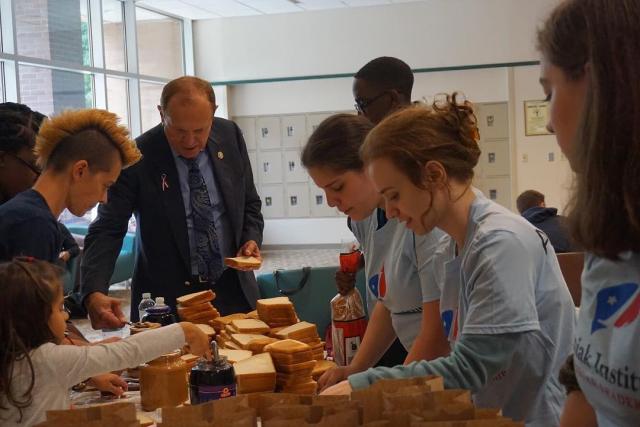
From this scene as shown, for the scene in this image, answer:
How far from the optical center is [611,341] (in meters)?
1.01

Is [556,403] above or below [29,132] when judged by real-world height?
below

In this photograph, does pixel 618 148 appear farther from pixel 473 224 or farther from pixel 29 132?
pixel 29 132

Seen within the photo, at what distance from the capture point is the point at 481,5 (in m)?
10.4

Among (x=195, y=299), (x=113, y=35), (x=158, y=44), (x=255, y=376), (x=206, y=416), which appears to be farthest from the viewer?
(x=158, y=44)

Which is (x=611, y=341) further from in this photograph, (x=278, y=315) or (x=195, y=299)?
(x=195, y=299)

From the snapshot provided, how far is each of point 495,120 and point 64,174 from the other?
29.6 ft

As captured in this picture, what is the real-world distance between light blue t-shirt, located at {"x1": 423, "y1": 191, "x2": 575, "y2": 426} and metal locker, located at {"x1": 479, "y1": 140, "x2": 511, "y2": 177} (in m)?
9.29

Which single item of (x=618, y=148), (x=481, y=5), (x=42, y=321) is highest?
(x=481, y=5)

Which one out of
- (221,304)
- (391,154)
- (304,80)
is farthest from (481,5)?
(391,154)

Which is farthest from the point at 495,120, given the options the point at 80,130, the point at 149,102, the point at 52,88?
the point at 80,130

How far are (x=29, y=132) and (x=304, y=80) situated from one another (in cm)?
892

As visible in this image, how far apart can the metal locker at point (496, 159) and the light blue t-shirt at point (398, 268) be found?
8.74 metres

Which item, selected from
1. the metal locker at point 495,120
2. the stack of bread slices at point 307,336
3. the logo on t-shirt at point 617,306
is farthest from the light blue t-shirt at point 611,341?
the metal locker at point 495,120

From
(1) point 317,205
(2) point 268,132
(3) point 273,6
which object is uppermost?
(3) point 273,6
